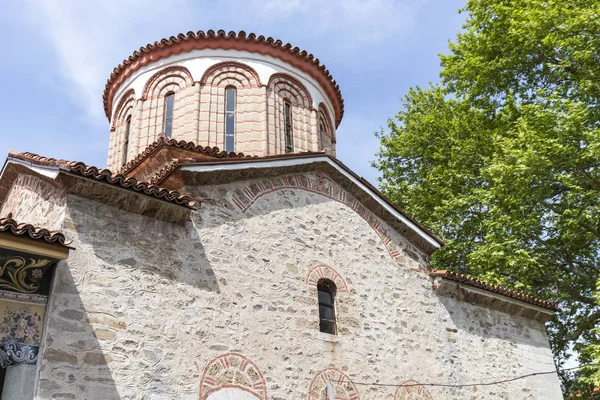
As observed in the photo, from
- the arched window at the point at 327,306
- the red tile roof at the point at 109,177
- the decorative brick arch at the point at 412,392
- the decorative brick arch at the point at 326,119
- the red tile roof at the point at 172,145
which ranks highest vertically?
the decorative brick arch at the point at 326,119

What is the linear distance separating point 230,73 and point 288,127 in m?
1.57

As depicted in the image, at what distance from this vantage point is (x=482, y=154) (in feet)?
46.8

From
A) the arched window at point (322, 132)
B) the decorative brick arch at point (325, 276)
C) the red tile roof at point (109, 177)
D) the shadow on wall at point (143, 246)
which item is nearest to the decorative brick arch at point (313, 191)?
the red tile roof at point (109, 177)

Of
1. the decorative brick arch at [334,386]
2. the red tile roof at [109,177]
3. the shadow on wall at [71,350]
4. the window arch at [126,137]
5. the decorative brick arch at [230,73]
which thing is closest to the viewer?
the shadow on wall at [71,350]

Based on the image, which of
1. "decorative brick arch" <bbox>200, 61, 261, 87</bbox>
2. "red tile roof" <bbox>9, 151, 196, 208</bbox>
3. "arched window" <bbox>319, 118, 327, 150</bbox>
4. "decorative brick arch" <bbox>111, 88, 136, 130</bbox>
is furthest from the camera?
"arched window" <bbox>319, 118, 327, 150</bbox>

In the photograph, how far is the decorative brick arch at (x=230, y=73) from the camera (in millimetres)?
10992

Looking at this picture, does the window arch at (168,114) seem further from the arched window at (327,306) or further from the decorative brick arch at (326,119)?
the arched window at (327,306)

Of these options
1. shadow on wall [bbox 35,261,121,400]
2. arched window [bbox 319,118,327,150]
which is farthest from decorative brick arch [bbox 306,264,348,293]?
arched window [bbox 319,118,327,150]

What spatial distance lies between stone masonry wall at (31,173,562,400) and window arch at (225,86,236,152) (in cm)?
244

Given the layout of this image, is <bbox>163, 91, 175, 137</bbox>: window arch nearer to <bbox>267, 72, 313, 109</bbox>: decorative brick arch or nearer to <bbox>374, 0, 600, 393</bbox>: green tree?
<bbox>267, 72, 313, 109</bbox>: decorative brick arch

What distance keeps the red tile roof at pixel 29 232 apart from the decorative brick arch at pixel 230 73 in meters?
6.23

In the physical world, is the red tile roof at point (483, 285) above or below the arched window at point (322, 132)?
below

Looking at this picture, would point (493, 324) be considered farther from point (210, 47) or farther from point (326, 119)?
point (210, 47)

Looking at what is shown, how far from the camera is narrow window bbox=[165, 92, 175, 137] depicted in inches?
425
